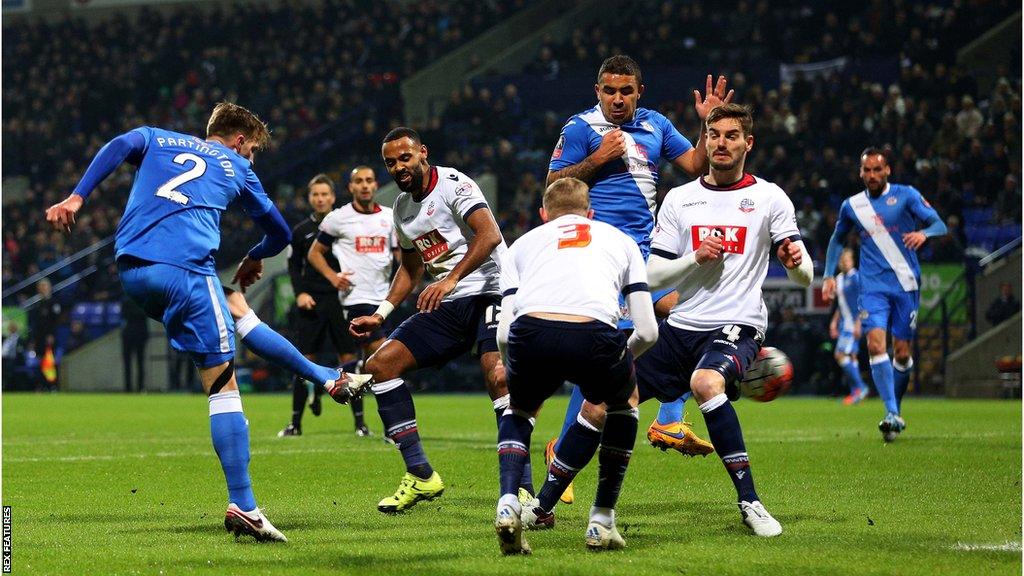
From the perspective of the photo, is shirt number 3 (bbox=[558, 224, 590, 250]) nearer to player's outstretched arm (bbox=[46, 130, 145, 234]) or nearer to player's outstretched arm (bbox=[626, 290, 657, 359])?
player's outstretched arm (bbox=[626, 290, 657, 359])

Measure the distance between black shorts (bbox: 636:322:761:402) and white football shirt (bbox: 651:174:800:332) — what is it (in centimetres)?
5

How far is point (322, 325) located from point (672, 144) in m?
6.40

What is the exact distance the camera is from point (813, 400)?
20766 millimetres

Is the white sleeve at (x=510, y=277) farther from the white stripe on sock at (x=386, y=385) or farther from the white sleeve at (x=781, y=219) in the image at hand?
the white stripe on sock at (x=386, y=385)

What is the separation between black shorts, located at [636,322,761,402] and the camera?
6.53 meters

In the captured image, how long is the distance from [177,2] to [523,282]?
34.7 metres

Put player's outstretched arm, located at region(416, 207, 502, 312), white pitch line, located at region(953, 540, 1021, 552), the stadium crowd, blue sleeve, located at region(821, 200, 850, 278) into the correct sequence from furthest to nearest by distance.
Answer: the stadium crowd
blue sleeve, located at region(821, 200, 850, 278)
player's outstretched arm, located at region(416, 207, 502, 312)
white pitch line, located at region(953, 540, 1021, 552)

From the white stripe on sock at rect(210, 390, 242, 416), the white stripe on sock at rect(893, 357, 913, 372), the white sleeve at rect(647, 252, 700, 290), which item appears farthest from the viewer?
the white stripe on sock at rect(893, 357, 913, 372)

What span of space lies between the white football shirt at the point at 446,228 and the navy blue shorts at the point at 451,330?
7 centimetres

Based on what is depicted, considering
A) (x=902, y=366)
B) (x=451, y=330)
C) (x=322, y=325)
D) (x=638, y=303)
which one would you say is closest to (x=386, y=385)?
(x=451, y=330)

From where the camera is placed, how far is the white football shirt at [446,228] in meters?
7.39

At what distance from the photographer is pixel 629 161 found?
759cm

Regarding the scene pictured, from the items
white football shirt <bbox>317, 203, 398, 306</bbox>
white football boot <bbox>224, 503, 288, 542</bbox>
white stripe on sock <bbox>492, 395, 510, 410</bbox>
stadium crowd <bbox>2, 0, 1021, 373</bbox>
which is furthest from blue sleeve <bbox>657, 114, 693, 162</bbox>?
stadium crowd <bbox>2, 0, 1021, 373</bbox>

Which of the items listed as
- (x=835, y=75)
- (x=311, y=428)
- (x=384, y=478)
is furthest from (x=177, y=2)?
(x=384, y=478)
